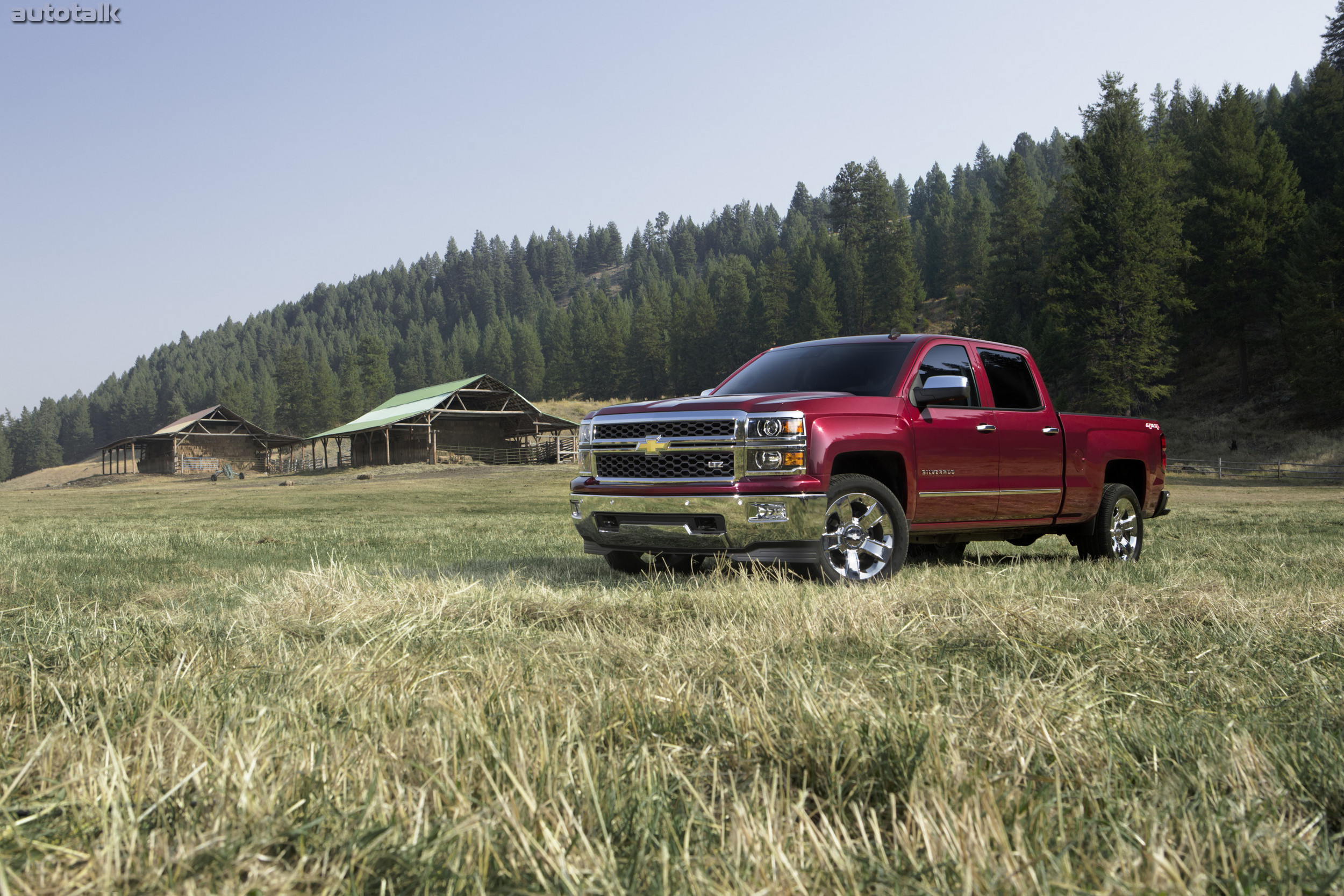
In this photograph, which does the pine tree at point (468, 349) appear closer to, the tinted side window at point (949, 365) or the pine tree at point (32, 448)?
the pine tree at point (32, 448)

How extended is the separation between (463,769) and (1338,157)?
7820 cm

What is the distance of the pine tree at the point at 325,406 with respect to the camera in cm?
12069

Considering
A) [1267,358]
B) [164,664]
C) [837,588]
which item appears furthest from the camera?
[1267,358]

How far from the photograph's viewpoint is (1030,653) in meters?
3.57

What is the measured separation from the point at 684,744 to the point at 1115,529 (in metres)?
7.83

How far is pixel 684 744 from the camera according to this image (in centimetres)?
233

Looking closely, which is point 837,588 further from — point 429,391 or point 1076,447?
point 429,391

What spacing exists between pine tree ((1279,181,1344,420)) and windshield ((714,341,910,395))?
48555 millimetres

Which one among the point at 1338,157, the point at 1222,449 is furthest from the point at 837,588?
the point at 1338,157

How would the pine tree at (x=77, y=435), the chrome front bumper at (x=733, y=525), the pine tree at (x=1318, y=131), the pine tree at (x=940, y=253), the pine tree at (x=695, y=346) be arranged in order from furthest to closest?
the pine tree at (x=77, y=435) < the pine tree at (x=940, y=253) < the pine tree at (x=695, y=346) < the pine tree at (x=1318, y=131) < the chrome front bumper at (x=733, y=525)

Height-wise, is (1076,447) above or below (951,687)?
above

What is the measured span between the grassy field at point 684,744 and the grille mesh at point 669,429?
1.51 m

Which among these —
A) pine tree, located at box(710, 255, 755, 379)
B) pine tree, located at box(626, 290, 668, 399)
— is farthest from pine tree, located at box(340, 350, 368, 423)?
pine tree, located at box(710, 255, 755, 379)

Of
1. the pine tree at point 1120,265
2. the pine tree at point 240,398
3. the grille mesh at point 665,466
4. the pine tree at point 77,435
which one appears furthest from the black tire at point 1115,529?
the pine tree at point 77,435
